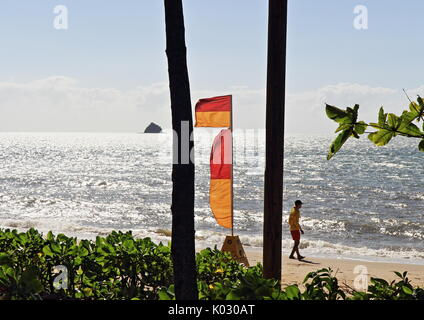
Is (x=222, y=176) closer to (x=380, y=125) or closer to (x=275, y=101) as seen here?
(x=275, y=101)

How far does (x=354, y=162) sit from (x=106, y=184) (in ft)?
134

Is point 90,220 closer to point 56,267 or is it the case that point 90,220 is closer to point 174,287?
point 56,267

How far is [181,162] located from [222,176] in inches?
275

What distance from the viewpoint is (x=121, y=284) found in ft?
18.9

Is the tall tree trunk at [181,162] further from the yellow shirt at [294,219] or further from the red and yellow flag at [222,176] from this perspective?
the yellow shirt at [294,219]

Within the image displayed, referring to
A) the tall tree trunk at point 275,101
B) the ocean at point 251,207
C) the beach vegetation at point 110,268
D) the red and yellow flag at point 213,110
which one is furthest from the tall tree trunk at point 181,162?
the ocean at point 251,207

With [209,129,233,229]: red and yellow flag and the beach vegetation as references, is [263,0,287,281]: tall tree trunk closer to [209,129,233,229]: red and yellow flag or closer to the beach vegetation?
the beach vegetation

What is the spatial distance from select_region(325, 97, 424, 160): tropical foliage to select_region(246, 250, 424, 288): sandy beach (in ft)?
35.2

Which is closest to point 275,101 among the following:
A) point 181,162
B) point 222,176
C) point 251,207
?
point 181,162

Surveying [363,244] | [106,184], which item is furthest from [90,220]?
[106,184]

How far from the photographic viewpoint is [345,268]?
16297 mm

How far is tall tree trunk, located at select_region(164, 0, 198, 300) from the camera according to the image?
399 cm

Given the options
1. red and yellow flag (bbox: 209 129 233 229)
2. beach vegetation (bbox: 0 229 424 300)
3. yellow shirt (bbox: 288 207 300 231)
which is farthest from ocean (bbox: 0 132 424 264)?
beach vegetation (bbox: 0 229 424 300)
